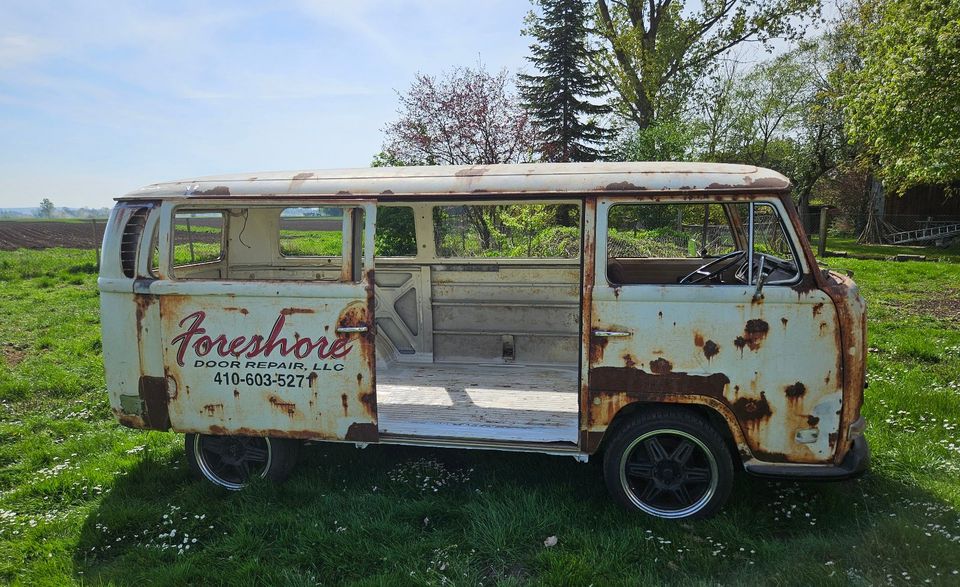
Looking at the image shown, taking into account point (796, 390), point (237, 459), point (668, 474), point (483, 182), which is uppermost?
point (483, 182)

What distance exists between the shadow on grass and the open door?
57 cm

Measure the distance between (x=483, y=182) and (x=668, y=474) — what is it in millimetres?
2263

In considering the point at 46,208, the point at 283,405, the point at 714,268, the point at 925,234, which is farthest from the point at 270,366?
the point at 46,208

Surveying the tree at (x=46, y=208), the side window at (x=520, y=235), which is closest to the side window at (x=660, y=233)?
the side window at (x=520, y=235)

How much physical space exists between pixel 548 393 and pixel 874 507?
2.36 m

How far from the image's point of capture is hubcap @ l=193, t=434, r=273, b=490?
14.5 feet

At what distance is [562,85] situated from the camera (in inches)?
818

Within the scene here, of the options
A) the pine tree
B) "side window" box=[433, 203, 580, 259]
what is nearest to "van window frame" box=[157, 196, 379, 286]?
"side window" box=[433, 203, 580, 259]

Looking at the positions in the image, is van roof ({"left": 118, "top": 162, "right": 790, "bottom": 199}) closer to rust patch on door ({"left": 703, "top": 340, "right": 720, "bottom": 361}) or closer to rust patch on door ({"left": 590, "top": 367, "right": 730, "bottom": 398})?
rust patch on door ({"left": 703, "top": 340, "right": 720, "bottom": 361})

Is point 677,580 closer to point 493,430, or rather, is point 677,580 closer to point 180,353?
point 493,430

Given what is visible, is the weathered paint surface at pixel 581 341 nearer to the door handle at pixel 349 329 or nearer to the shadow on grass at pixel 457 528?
the door handle at pixel 349 329

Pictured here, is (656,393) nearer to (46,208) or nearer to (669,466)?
(669,466)

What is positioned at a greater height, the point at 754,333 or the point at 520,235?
the point at 520,235

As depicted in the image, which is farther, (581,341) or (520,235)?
(520,235)
